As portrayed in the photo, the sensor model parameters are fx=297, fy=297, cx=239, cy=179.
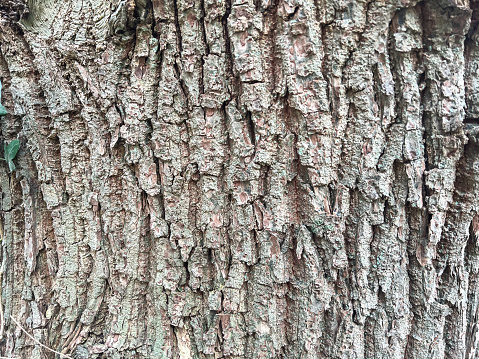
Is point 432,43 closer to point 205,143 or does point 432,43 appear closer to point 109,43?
point 205,143

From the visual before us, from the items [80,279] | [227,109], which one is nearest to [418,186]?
[227,109]

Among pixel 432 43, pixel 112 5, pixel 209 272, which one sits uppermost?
pixel 112 5

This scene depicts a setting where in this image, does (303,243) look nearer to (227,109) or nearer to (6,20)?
(227,109)

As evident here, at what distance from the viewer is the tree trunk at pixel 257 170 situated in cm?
88

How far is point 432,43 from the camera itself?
891 mm

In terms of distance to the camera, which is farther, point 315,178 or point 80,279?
A: point 80,279

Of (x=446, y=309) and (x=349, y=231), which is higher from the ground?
(x=349, y=231)

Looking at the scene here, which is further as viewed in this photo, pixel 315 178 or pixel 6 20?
pixel 6 20

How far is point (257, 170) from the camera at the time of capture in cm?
92

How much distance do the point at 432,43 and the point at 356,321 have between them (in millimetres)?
896

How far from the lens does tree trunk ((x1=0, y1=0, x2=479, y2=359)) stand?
882mm

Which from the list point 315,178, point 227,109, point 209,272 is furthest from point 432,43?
point 209,272

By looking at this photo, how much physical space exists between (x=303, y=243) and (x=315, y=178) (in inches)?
8.3

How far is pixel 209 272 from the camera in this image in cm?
100
